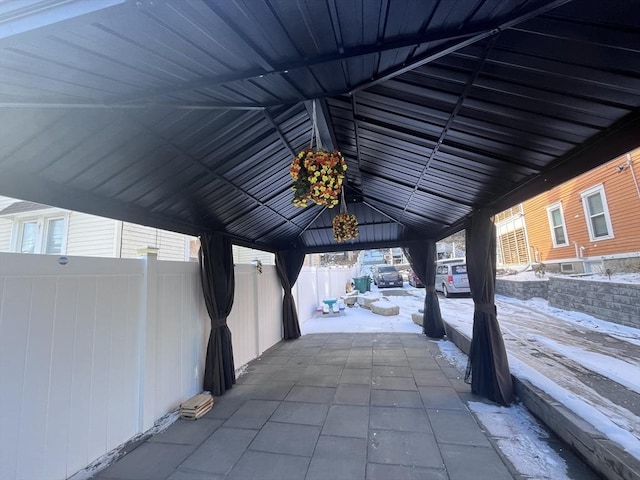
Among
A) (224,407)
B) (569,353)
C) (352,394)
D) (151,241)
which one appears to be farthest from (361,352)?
(151,241)

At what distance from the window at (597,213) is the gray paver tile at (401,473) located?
807 cm

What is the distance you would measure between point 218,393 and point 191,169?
2931 millimetres

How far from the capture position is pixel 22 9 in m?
0.70

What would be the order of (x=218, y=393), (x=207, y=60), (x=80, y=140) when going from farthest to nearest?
(x=218, y=393) → (x=80, y=140) → (x=207, y=60)

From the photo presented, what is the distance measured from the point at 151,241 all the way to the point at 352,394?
5.39 metres

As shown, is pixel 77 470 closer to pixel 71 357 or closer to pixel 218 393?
pixel 71 357

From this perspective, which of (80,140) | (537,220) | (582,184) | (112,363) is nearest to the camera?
(80,140)

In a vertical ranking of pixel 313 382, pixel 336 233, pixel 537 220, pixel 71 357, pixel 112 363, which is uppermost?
pixel 537 220

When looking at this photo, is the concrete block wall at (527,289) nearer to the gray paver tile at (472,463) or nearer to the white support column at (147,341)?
the gray paver tile at (472,463)

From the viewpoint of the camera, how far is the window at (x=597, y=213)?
696 centimetres

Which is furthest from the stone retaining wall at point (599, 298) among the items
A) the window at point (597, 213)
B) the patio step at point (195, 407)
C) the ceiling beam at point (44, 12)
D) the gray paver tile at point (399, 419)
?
the ceiling beam at point (44, 12)

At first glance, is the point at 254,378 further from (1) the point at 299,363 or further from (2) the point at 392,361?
(2) the point at 392,361

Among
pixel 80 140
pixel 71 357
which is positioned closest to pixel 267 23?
pixel 80 140

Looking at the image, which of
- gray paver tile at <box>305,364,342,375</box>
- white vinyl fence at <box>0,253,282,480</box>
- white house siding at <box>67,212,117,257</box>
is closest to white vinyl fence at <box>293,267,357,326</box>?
gray paver tile at <box>305,364,342,375</box>
